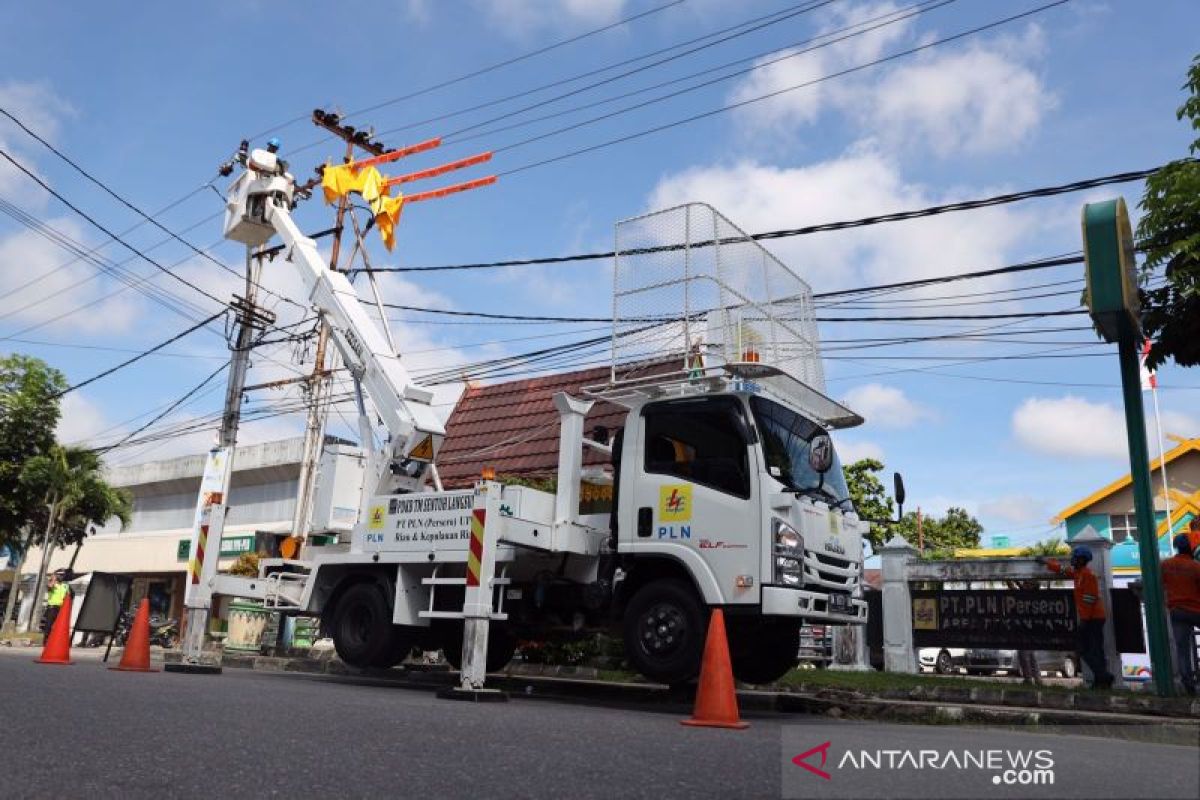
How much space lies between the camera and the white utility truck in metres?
7.95

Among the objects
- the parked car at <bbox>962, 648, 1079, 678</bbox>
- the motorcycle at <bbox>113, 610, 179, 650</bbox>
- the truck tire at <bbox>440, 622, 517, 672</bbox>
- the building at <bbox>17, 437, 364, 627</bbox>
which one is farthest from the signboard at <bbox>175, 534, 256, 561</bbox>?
the parked car at <bbox>962, 648, 1079, 678</bbox>

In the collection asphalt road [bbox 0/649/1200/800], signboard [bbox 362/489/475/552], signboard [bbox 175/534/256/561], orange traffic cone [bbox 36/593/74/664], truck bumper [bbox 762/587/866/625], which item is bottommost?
asphalt road [bbox 0/649/1200/800]

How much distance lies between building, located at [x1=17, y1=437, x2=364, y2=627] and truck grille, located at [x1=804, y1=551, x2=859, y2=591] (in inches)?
758

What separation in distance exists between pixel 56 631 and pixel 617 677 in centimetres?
681

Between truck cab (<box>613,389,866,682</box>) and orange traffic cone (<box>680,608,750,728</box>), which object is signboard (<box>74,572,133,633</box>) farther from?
orange traffic cone (<box>680,608,750,728</box>)

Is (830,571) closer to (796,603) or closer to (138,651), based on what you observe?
(796,603)

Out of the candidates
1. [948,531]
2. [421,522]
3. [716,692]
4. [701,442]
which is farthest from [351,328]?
[948,531]

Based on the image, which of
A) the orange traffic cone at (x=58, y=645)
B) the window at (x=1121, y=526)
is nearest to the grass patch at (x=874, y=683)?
the orange traffic cone at (x=58, y=645)

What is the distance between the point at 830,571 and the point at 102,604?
1027cm

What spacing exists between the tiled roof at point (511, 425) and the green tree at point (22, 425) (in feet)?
35.8

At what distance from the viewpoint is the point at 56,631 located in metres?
11.1

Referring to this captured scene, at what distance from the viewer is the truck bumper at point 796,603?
299 inches

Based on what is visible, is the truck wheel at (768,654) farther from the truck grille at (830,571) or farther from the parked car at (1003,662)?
the parked car at (1003,662)

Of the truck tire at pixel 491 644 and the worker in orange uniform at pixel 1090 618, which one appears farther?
the worker in orange uniform at pixel 1090 618
